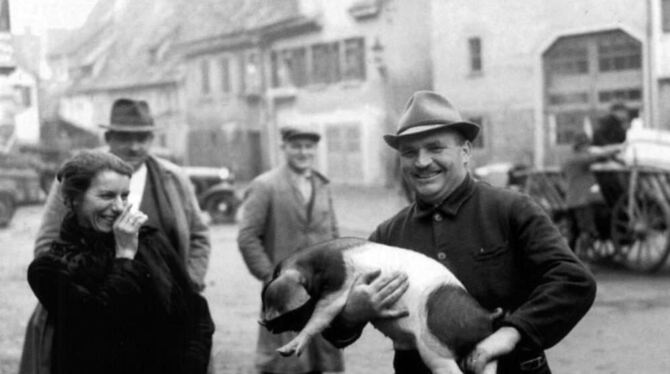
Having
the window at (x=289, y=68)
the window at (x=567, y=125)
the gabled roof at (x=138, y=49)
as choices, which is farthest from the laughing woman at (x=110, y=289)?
the gabled roof at (x=138, y=49)

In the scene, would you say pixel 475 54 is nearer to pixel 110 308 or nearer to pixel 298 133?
pixel 298 133

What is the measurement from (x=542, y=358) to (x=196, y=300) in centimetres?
129

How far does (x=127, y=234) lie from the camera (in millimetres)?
3508

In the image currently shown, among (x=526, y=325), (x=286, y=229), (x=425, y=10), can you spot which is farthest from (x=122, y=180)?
(x=425, y=10)

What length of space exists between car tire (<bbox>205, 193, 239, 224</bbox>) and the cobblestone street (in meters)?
6.78

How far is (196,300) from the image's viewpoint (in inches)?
148

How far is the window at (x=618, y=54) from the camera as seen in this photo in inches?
937

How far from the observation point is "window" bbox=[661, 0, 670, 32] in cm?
2295

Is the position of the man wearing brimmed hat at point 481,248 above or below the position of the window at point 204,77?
below

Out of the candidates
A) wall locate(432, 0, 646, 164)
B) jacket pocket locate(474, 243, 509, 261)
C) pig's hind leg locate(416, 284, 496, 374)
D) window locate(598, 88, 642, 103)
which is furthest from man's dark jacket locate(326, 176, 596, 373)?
wall locate(432, 0, 646, 164)

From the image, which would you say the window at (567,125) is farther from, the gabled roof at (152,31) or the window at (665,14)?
the gabled roof at (152,31)

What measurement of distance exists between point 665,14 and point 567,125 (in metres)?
3.68

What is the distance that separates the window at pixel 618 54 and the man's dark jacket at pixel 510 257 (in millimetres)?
21580

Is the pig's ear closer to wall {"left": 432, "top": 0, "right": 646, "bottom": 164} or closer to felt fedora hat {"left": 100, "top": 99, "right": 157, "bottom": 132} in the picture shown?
felt fedora hat {"left": 100, "top": 99, "right": 157, "bottom": 132}
